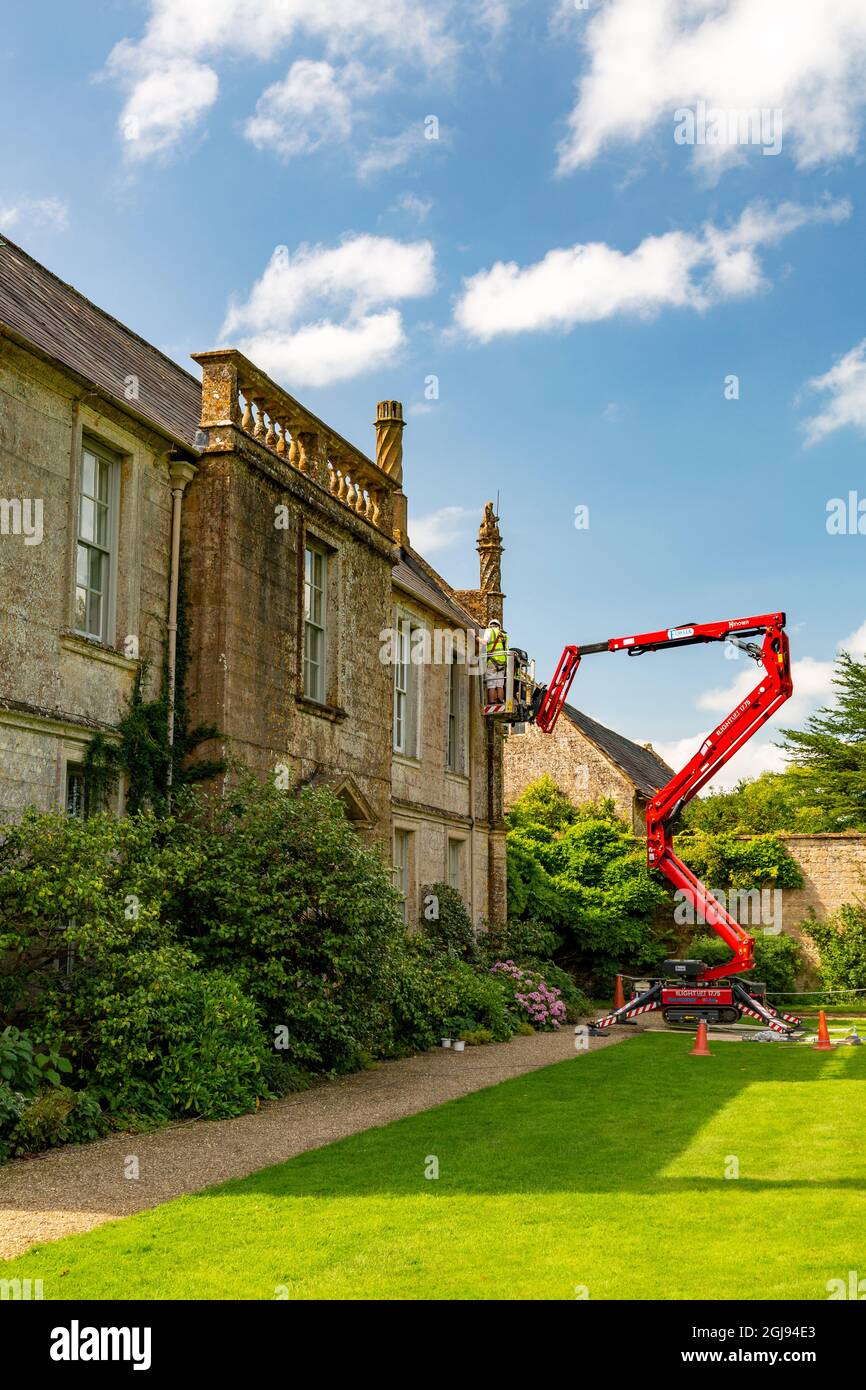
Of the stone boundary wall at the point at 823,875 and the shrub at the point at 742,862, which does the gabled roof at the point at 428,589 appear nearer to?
the shrub at the point at 742,862

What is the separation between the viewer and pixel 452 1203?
23.9ft

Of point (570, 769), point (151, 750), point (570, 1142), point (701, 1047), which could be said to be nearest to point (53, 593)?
point (151, 750)

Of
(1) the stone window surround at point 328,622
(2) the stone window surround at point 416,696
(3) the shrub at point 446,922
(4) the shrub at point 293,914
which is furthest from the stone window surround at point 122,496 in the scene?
(3) the shrub at point 446,922

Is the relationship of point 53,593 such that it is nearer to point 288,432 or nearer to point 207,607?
point 207,607

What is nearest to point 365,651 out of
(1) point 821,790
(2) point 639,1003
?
(2) point 639,1003

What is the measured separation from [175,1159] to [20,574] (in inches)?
221

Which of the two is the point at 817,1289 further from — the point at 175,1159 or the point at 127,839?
the point at 127,839

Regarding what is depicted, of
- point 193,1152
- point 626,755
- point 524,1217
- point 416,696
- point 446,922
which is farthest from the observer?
point 626,755

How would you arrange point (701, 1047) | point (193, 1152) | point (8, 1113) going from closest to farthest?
point (8, 1113), point (193, 1152), point (701, 1047)

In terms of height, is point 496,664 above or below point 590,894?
above

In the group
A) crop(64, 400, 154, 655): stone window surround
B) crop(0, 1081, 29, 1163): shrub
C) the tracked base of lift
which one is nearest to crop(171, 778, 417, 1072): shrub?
crop(64, 400, 154, 655): stone window surround

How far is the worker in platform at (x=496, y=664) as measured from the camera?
79.8 ft

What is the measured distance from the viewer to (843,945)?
2736 cm

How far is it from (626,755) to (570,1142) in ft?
95.3
